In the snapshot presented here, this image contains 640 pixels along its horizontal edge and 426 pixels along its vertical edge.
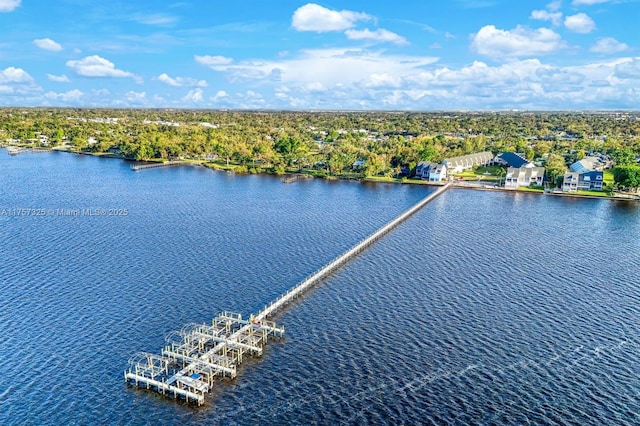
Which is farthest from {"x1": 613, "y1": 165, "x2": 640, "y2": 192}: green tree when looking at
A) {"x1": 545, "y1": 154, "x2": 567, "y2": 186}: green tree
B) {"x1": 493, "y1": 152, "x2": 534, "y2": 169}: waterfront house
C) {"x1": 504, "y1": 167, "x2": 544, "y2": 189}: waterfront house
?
{"x1": 493, "y1": 152, "x2": 534, "y2": 169}: waterfront house

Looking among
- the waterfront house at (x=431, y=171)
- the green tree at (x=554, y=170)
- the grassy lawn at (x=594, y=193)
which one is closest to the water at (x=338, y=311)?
the grassy lawn at (x=594, y=193)

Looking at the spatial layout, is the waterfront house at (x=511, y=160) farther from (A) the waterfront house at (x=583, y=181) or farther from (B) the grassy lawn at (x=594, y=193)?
(B) the grassy lawn at (x=594, y=193)

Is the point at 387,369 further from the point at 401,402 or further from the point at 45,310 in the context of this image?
the point at 45,310

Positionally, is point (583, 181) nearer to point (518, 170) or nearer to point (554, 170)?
point (554, 170)

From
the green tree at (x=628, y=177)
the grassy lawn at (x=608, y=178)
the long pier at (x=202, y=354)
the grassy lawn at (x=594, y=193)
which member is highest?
the green tree at (x=628, y=177)

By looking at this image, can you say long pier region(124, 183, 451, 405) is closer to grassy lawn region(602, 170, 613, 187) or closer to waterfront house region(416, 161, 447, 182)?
waterfront house region(416, 161, 447, 182)

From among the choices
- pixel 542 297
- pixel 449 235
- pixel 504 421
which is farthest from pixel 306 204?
pixel 504 421
